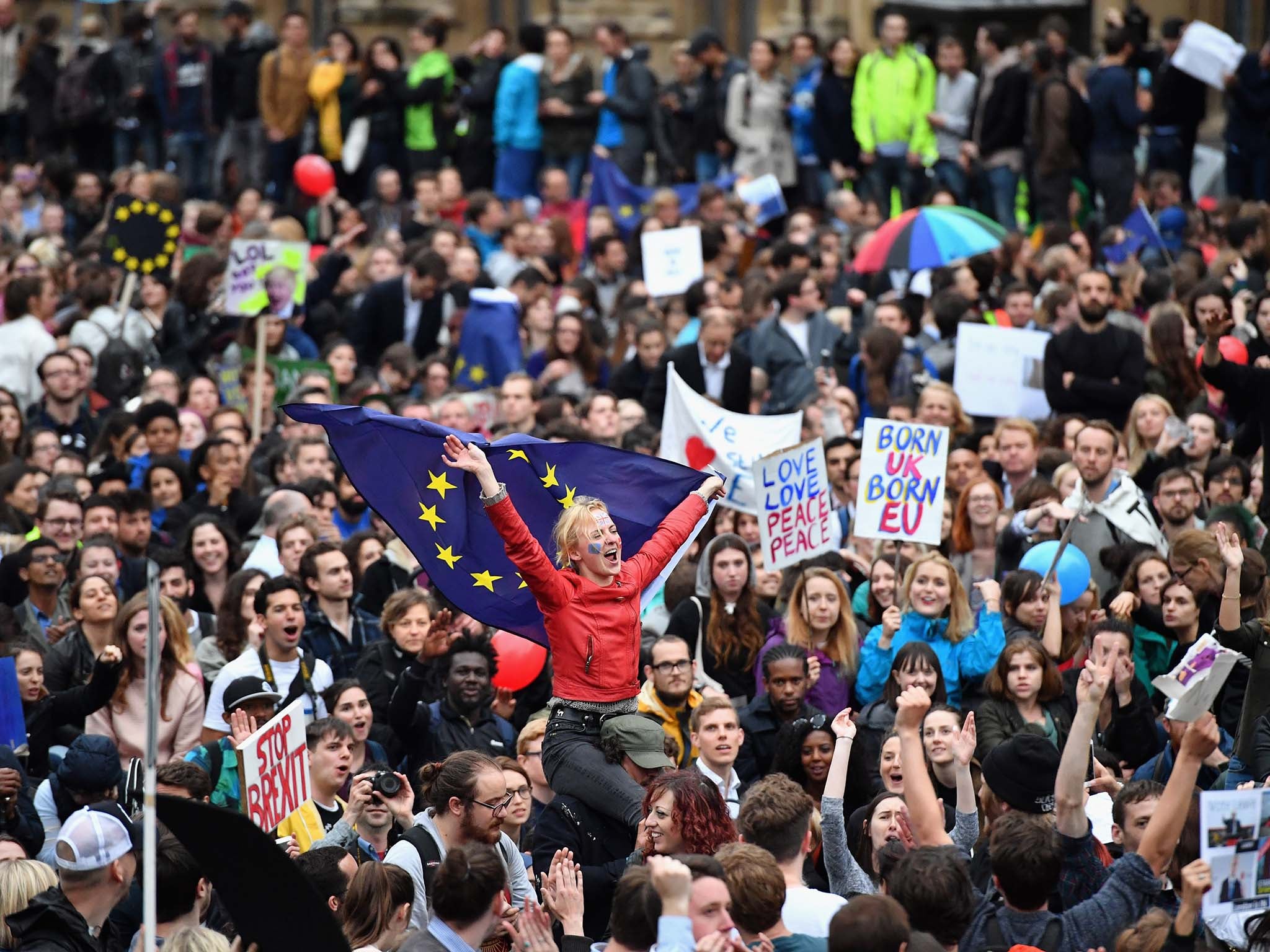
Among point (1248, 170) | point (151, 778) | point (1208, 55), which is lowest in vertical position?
point (1248, 170)

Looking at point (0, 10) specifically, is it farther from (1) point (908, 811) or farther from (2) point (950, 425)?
(1) point (908, 811)

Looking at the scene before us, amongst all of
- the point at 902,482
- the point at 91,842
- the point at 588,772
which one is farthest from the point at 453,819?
the point at 902,482

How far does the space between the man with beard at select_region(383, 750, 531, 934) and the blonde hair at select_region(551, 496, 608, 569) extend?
0.97 metres

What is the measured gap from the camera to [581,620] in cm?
808

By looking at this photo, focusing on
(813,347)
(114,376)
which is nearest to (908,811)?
(813,347)

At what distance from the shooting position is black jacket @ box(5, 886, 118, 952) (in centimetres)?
663

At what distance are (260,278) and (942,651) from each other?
284 inches

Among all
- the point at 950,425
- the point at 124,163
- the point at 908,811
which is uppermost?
the point at 908,811

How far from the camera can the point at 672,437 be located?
12125 millimetres

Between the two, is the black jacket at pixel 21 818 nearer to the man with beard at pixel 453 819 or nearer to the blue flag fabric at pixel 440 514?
the blue flag fabric at pixel 440 514

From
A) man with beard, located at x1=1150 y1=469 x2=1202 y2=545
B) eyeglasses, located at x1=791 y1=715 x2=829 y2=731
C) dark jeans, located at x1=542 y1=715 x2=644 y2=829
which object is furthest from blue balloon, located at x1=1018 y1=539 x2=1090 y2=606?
dark jeans, located at x1=542 y1=715 x2=644 y2=829

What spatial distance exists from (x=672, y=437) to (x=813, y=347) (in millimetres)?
3377

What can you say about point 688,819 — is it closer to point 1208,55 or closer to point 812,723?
A: point 812,723

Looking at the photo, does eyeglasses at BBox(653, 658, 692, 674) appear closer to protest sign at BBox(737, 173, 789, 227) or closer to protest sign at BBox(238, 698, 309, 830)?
protest sign at BBox(238, 698, 309, 830)
